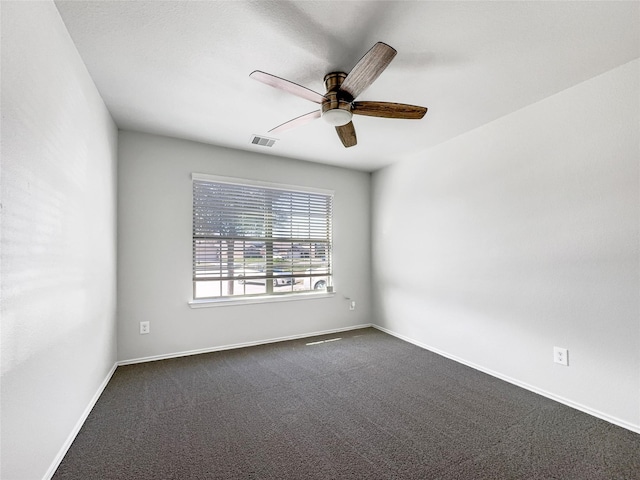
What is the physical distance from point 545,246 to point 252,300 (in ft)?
10.1

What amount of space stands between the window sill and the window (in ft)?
0.28

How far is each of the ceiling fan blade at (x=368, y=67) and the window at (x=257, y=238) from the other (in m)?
2.13

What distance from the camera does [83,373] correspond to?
2070 mm

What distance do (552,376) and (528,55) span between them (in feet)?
8.01

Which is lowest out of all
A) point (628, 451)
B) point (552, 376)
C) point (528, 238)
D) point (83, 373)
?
point (628, 451)

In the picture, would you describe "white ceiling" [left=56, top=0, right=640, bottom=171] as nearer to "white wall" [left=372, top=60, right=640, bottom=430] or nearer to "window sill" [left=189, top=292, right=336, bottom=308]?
"white wall" [left=372, top=60, right=640, bottom=430]

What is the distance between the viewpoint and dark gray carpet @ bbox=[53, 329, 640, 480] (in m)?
1.68

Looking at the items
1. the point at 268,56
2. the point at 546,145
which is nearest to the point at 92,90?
the point at 268,56

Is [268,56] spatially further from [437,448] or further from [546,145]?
[437,448]

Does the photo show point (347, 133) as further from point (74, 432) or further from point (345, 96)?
point (74, 432)

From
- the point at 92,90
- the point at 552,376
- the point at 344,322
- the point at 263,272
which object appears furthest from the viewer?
the point at 344,322

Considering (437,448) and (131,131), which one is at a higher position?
(131,131)

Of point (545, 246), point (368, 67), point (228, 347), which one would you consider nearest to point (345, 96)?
point (368, 67)

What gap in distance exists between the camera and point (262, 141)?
11.3ft
